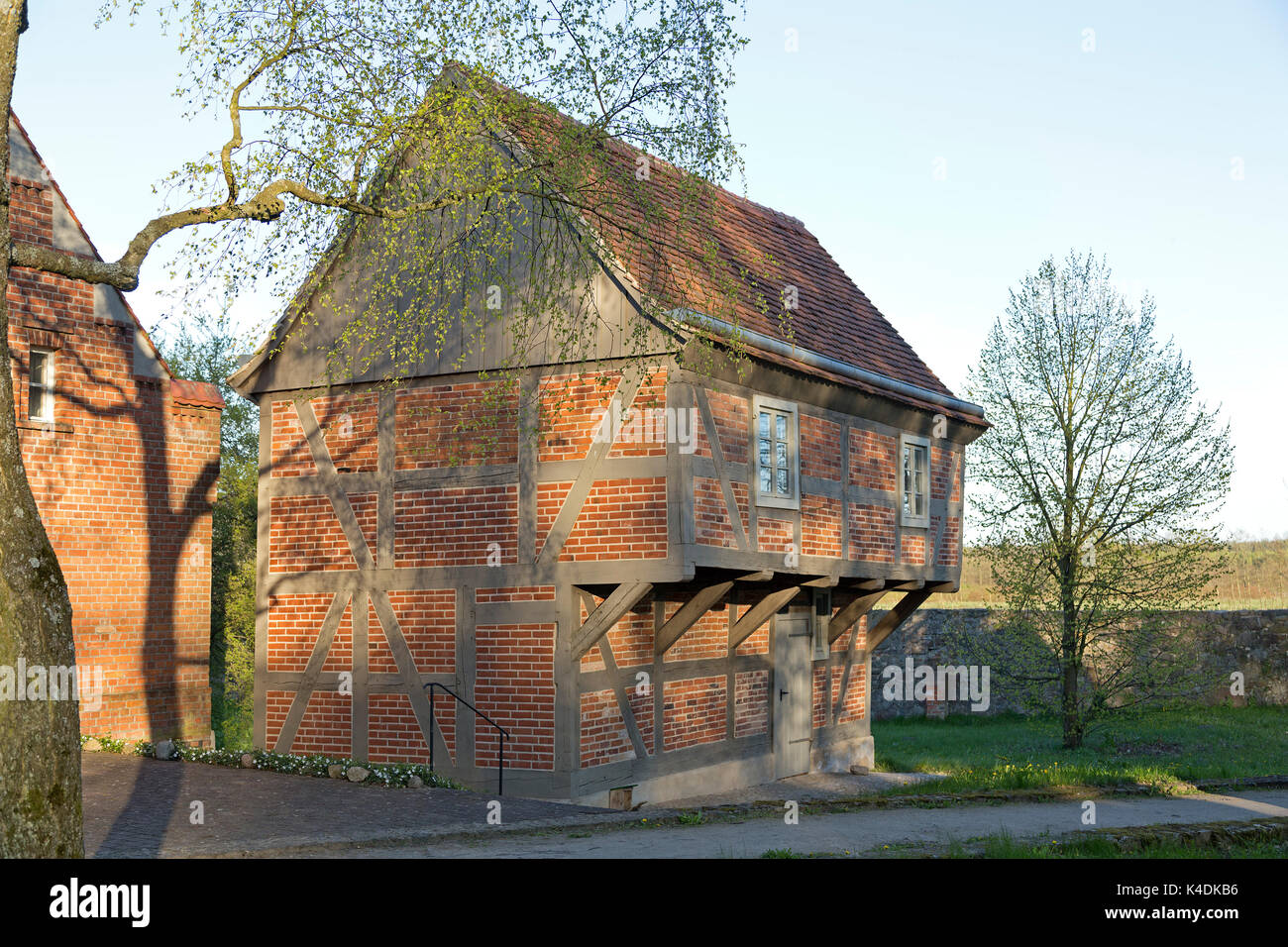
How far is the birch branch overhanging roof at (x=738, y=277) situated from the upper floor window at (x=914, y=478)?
0.61 m

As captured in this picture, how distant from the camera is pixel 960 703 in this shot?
28500 mm

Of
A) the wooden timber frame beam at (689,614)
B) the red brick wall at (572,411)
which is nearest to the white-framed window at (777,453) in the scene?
the wooden timber frame beam at (689,614)

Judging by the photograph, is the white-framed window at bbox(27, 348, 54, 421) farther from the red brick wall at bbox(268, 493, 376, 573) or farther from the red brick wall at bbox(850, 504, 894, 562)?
the red brick wall at bbox(850, 504, 894, 562)

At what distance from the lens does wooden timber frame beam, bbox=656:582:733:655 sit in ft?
48.5

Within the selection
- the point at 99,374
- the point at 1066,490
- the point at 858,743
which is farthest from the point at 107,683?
the point at 1066,490

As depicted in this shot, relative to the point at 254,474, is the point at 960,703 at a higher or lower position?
lower

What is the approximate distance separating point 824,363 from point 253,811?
27.7 ft

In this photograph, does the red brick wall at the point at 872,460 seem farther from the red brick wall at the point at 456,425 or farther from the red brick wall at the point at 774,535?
the red brick wall at the point at 456,425

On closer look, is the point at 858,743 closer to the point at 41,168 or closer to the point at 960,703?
the point at 960,703

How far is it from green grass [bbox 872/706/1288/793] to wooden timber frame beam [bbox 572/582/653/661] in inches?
149

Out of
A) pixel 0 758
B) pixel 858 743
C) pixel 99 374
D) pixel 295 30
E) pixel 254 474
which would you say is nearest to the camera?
pixel 0 758

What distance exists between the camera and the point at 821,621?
1939cm

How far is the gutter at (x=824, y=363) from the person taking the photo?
44.1 feet
